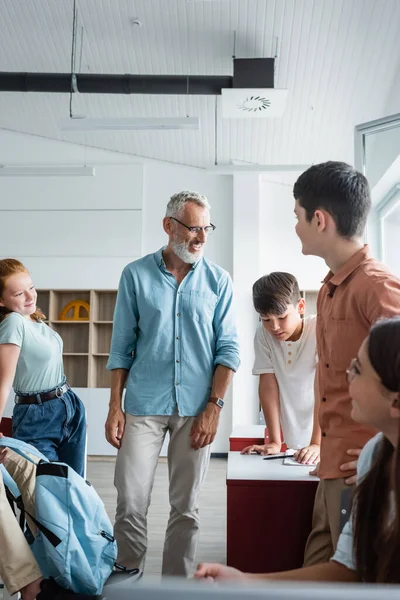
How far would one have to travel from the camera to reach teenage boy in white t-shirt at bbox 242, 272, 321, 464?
7.48ft

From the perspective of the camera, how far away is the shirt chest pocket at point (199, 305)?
239cm

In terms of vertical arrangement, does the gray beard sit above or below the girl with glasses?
above

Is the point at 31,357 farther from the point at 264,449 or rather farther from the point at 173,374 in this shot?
the point at 264,449

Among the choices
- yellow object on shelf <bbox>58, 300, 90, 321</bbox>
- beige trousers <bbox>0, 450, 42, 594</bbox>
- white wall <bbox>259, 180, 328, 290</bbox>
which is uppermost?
white wall <bbox>259, 180, 328, 290</bbox>

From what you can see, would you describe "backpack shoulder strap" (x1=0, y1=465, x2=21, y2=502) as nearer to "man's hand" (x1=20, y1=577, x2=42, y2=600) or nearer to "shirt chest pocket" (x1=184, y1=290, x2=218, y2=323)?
"man's hand" (x1=20, y1=577, x2=42, y2=600)

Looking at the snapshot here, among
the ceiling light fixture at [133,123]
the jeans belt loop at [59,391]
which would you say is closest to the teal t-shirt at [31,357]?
the jeans belt loop at [59,391]

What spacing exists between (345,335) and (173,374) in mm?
1002

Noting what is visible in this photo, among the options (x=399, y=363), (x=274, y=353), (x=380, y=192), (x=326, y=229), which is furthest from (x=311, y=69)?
(x=399, y=363)

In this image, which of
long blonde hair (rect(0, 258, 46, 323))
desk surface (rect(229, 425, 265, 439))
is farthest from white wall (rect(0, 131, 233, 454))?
long blonde hair (rect(0, 258, 46, 323))

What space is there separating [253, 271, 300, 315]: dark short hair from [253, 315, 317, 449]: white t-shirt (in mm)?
181

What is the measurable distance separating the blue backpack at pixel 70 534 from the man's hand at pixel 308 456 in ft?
2.44

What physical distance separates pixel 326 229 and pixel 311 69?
4.80 metres

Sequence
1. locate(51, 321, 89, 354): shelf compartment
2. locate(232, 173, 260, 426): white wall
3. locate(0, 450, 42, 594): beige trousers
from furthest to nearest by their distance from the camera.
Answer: locate(51, 321, 89, 354): shelf compartment → locate(232, 173, 260, 426): white wall → locate(0, 450, 42, 594): beige trousers

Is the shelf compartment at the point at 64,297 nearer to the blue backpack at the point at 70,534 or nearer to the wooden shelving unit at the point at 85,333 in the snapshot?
the wooden shelving unit at the point at 85,333
